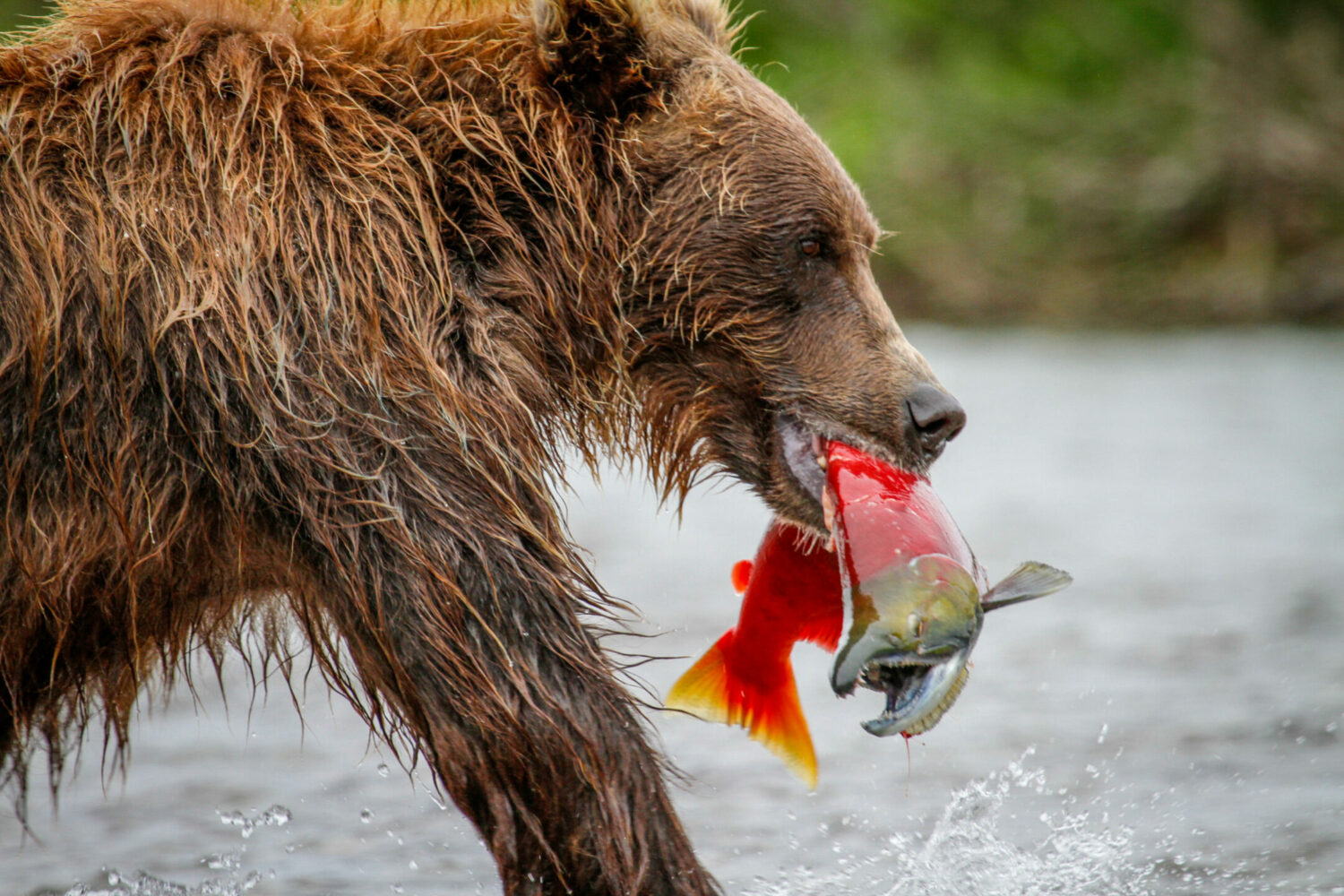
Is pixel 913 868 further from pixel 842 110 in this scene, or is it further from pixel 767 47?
pixel 767 47

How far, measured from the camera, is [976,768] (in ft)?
16.6

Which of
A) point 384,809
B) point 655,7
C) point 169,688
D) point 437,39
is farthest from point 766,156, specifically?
point 384,809

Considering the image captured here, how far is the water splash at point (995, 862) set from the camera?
4.07 m

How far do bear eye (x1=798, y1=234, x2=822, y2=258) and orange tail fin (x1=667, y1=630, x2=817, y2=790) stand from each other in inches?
36.4

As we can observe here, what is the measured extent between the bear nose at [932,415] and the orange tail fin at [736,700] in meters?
0.63

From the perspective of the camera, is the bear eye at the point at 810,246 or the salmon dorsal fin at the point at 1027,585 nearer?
the salmon dorsal fin at the point at 1027,585

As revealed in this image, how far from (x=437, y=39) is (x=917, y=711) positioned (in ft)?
6.13

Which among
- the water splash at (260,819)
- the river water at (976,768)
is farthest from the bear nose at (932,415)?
the water splash at (260,819)

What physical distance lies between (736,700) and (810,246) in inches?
43.0

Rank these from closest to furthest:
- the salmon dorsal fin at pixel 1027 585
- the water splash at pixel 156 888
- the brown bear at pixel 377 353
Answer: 1. the brown bear at pixel 377 353
2. the salmon dorsal fin at pixel 1027 585
3. the water splash at pixel 156 888

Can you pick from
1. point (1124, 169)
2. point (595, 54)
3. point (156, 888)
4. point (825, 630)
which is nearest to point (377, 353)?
point (595, 54)

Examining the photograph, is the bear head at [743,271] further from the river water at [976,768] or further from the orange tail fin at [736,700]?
the river water at [976,768]

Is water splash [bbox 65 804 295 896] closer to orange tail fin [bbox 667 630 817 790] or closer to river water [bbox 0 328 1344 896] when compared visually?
river water [bbox 0 328 1344 896]

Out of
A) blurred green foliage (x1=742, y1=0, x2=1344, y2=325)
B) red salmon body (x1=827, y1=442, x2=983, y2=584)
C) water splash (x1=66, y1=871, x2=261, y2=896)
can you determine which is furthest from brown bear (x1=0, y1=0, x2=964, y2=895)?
blurred green foliage (x1=742, y1=0, x2=1344, y2=325)
